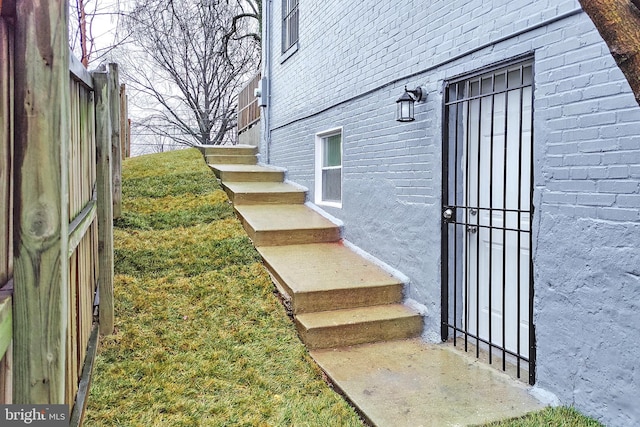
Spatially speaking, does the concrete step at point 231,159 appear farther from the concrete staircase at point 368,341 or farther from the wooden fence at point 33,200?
the wooden fence at point 33,200

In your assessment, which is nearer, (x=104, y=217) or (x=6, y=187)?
(x=6, y=187)

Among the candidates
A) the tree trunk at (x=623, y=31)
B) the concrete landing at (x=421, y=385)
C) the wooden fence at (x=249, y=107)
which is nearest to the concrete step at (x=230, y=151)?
the wooden fence at (x=249, y=107)

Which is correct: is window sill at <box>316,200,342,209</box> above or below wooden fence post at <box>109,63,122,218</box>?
below

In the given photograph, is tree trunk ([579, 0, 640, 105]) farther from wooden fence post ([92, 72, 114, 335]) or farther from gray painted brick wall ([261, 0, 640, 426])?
wooden fence post ([92, 72, 114, 335])

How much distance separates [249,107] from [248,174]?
3556 mm

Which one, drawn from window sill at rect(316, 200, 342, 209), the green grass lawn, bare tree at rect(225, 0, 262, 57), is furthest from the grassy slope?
bare tree at rect(225, 0, 262, 57)

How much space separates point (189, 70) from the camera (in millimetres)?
16219

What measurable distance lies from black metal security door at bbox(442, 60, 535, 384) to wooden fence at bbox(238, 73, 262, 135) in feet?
20.6


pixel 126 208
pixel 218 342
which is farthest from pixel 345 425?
pixel 126 208

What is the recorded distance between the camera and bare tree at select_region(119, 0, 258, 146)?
50.7 ft

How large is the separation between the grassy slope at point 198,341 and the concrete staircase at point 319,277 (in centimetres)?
17

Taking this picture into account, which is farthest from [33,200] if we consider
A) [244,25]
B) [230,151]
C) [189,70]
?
[189,70]

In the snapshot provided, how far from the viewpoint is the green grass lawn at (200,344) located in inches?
107

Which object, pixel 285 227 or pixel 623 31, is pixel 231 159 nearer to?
pixel 285 227
